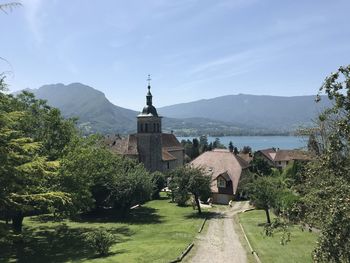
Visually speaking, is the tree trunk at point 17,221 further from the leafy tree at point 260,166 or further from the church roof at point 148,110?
the leafy tree at point 260,166

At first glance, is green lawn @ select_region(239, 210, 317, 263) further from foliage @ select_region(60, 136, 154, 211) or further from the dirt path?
foliage @ select_region(60, 136, 154, 211)

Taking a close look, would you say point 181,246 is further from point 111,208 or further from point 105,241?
point 111,208

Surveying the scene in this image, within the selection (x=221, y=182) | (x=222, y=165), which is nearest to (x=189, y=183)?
(x=221, y=182)

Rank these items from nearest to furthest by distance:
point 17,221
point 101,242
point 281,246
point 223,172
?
1. point 101,242
2. point 281,246
3. point 17,221
4. point 223,172

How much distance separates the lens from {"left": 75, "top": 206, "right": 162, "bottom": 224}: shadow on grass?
42881mm

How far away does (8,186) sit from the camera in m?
15.8

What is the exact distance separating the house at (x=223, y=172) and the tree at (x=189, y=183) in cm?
674

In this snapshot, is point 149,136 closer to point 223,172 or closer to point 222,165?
point 222,165

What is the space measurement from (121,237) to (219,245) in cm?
1015

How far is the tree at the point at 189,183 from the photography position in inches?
1705

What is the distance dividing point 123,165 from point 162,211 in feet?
26.2

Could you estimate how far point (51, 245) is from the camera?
102 ft

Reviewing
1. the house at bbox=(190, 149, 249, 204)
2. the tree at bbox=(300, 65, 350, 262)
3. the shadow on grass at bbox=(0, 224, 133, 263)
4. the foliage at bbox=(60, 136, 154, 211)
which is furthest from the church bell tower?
the tree at bbox=(300, 65, 350, 262)

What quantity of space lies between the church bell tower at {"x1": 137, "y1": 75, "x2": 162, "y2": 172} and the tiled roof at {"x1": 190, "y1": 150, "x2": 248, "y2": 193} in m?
9.07
